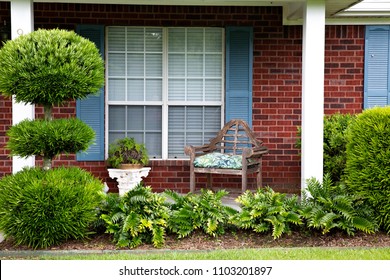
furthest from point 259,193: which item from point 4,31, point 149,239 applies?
point 4,31

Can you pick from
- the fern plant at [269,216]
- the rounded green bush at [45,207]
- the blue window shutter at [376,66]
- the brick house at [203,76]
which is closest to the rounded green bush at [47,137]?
the rounded green bush at [45,207]

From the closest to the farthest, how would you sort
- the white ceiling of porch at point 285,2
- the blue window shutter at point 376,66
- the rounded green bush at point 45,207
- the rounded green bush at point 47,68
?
the rounded green bush at point 45,207, the rounded green bush at point 47,68, the white ceiling of porch at point 285,2, the blue window shutter at point 376,66

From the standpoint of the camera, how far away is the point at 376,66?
8.75 m

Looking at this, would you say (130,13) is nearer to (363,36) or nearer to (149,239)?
(363,36)

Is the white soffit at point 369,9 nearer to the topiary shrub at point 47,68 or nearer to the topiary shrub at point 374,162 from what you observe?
the topiary shrub at point 374,162

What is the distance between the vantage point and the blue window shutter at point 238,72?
28.3 ft

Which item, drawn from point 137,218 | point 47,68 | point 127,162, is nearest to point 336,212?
point 137,218

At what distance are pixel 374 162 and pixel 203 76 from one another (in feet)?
10.8

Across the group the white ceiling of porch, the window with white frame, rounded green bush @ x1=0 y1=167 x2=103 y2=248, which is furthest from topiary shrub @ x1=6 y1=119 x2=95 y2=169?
the window with white frame

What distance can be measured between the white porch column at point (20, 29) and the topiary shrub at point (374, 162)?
11.5 feet

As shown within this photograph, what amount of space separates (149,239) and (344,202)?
1925mm

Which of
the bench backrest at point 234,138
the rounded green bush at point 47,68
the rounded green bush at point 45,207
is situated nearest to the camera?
the rounded green bush at point 45,207

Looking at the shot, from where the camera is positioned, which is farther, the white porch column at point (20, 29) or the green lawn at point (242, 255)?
the white porch column at point (20, 29)

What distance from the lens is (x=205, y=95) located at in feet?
28.6
